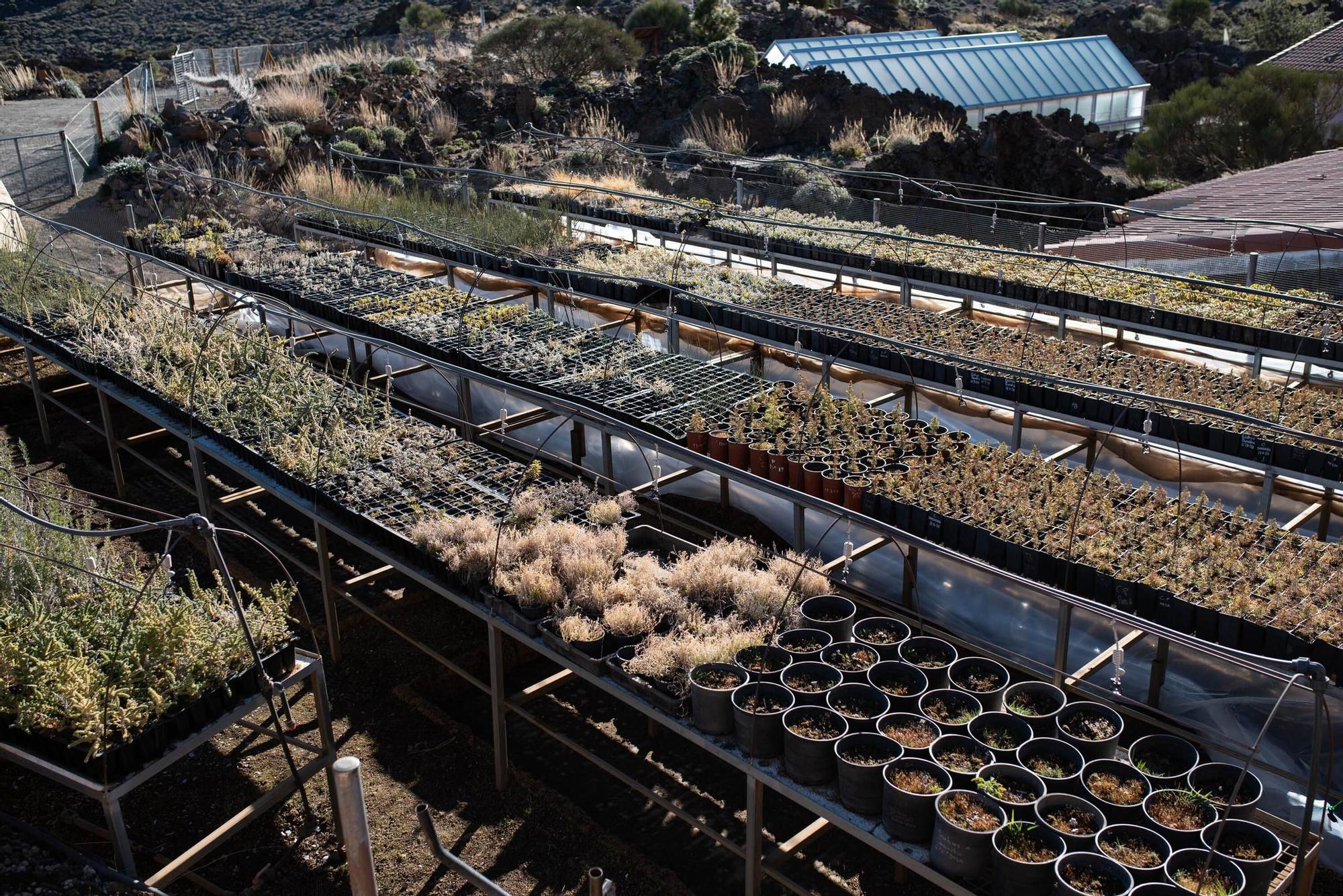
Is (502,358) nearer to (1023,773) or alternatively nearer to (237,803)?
(237,803)

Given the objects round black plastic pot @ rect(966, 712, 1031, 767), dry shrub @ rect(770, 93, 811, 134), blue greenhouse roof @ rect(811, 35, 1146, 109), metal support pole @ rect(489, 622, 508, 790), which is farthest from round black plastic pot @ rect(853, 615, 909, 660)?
blue greenhouse roof @ rect(811, 35, 1146, 109)

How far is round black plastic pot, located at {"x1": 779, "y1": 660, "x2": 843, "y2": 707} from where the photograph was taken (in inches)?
191

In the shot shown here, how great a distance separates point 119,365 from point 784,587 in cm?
620

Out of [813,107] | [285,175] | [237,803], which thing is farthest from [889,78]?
[237,803]

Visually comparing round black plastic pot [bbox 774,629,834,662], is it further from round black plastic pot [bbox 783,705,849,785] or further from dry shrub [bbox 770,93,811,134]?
dry shrub [bbox 770,93,811,134]

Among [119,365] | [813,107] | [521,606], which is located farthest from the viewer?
[813,107]

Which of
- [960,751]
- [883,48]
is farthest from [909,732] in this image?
[883,48]

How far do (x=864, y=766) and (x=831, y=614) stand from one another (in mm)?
1418

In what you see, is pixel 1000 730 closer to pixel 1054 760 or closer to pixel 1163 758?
pixel 1054 760

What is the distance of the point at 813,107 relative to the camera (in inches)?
944

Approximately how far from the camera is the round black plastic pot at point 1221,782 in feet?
13.5

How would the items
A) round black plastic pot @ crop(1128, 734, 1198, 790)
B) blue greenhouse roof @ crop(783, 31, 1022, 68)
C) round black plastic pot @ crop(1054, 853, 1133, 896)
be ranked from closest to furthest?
round black plastic pot @ crop(1054, 853, 1133, 896)
round black plastic pot @ crop(1128, 734, 1198, 790)
blue greenhouse roof @ crop(783, 31, 1022, 68)

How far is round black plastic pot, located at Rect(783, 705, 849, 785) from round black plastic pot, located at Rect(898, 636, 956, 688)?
0.70m

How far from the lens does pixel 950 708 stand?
470cm
